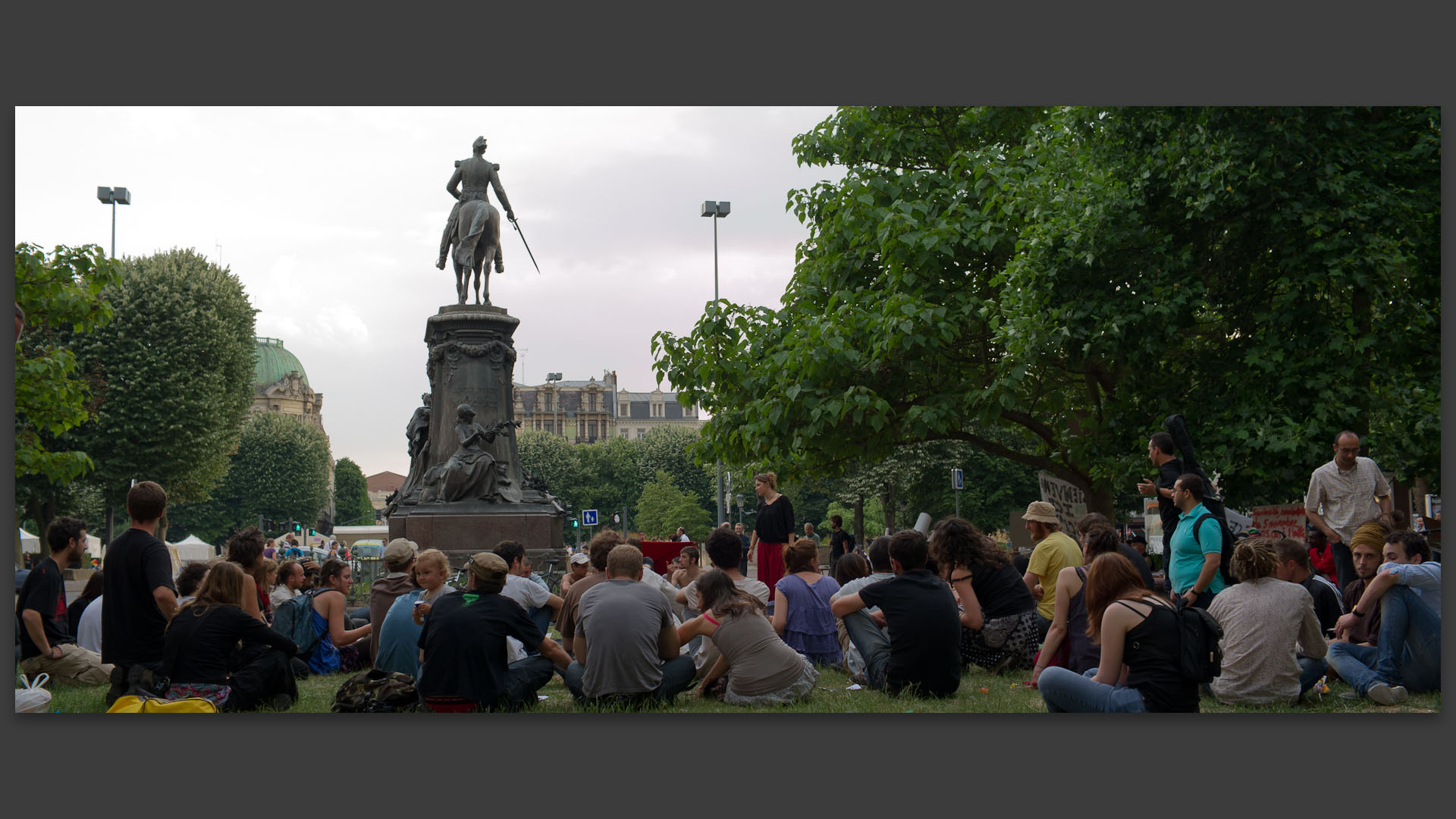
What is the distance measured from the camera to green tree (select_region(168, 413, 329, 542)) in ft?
280

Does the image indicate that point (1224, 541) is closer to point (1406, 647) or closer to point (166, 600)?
point (1406, 647)

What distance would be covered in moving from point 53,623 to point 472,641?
16.1 ft

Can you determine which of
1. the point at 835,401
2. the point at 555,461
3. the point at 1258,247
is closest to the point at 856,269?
the point at 835,401

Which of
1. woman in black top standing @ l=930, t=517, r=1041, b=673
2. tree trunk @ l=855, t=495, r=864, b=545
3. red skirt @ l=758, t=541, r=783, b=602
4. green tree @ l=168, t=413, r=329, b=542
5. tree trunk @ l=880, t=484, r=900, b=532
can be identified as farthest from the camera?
green tree @ l=168, t=413, r=329, b=542

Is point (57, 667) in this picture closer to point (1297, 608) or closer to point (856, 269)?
point (1297, 608)

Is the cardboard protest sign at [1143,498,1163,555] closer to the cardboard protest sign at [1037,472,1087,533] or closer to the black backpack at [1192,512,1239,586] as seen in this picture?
the cardboard protest sign at [1037,472,1087,533]

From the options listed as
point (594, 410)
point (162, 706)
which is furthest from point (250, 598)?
point (594, 410)

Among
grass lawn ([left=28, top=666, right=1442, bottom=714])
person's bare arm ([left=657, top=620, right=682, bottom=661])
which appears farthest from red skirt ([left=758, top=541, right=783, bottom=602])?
person's bare arm ([left=657, top=620, right=682, bottom=661])

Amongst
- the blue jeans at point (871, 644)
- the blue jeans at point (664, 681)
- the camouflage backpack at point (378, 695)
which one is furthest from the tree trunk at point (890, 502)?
the camouflage backpack at point (378, 695)

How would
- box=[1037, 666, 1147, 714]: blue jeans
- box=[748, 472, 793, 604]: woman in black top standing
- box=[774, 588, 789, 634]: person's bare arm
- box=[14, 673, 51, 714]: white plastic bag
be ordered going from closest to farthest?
box=[1037, 666, 1147, 714]: blue jeans < box=[14, 673, 51, 714]: white plastic bag < box=[774, 588, 789, 634]: person's bare arm < box=[748, 472, 793, 604]: woman in black top standing

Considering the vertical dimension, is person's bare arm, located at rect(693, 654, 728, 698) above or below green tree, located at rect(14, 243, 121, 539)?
below

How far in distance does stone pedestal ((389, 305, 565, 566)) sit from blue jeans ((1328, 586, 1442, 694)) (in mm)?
13040

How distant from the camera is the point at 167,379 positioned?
3569 cm

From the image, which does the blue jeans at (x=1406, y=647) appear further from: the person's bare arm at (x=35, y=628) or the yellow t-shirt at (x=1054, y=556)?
the person's bare arm at (x=35, y=628)
